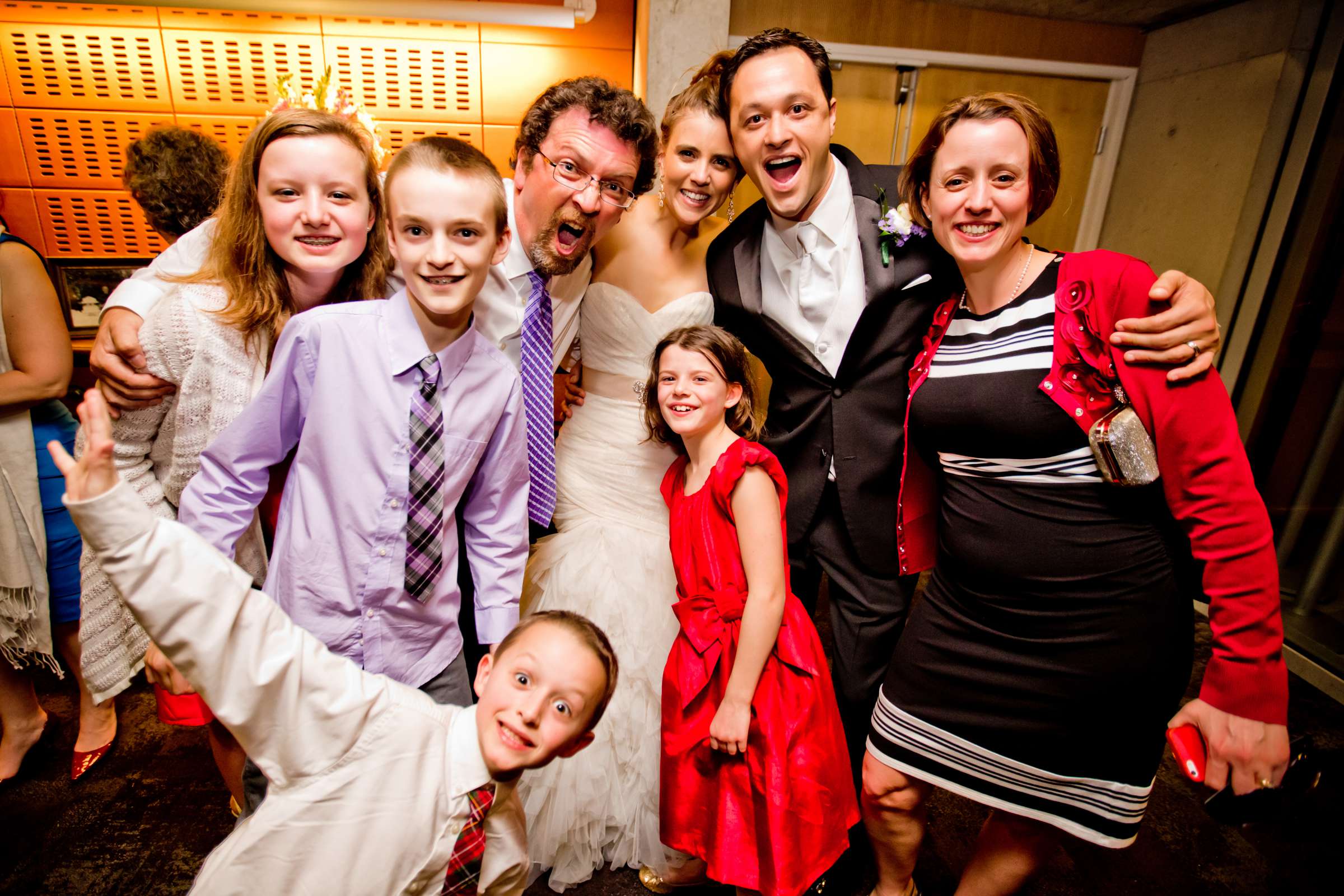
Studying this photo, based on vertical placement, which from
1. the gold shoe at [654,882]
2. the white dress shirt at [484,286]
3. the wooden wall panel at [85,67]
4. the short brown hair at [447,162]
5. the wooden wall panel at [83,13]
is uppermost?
the wooden wall panel at [83,13]

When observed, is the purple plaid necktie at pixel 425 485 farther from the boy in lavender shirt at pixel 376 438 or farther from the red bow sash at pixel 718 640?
the red bow sash at pixel 718 640

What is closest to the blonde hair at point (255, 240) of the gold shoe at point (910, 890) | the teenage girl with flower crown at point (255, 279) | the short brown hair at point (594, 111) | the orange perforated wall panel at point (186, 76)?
the teenage girl with flower crown at point (255, 279)

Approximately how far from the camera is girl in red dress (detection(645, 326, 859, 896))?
4.99 ft

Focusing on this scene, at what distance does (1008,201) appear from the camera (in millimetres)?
1331

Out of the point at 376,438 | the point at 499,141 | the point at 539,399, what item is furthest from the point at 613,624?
the point at 499,141

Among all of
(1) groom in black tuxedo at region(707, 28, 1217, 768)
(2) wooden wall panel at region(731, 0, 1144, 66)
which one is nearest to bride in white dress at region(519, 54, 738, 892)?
(1) groom in black tuxedo at region(707, 28, 1217, 768)

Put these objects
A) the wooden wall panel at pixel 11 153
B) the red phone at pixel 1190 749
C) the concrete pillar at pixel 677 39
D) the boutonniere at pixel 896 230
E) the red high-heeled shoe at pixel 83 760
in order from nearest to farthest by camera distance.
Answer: the red phone at pixel 1190 749 → the boutonniere at pixel 896 230 → the red high-heeled shoe at pixel 83 760 → the concrete pillar at pixel 677 39 → the wooden wall panel at pixel 11 153

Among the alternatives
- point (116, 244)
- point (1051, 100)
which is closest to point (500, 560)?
point (116, 244)

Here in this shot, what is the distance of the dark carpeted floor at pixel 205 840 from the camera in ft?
6.17

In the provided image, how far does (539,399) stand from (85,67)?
4.17 m

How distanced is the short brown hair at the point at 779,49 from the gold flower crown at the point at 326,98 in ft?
5.82

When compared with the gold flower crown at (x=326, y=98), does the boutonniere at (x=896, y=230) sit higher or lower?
lower

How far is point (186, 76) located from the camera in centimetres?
383

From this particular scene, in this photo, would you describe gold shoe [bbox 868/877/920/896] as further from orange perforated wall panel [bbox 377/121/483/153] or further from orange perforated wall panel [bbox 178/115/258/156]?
orange perforated wall panel [bbox 178/115/258/156]
